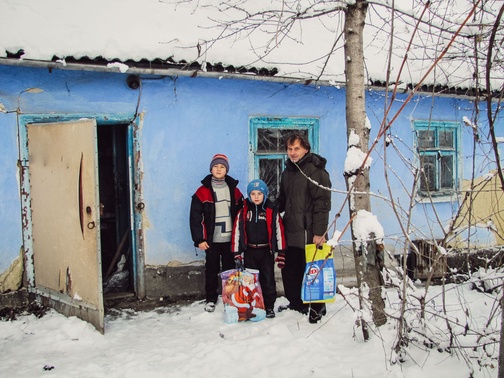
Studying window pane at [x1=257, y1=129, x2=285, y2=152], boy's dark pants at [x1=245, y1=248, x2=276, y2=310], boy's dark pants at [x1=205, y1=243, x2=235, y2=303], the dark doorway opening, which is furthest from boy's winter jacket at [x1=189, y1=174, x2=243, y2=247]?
the dark doorway opening

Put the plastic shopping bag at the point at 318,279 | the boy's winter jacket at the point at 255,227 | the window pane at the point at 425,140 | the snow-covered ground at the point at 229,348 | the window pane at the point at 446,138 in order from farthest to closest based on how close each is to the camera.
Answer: the window pane at the point at 446,138 < the window pane at the point at 425,140 < the boy's winter jacket at the point at 255,227 < the plastic shopping bag at the point at 318,279 < the snow-covered ground at the point at 229,348

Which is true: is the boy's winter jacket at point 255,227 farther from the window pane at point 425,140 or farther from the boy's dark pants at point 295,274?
the window pane at point 425,140

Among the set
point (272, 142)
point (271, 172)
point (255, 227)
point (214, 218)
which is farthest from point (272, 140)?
point (255, 227)

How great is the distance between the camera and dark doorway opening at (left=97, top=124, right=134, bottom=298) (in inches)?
245

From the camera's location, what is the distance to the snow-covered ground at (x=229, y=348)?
364 cm

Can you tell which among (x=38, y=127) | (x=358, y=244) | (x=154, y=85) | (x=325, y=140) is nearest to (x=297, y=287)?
(x=358, y=244)

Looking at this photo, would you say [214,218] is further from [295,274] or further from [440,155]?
[440,155]

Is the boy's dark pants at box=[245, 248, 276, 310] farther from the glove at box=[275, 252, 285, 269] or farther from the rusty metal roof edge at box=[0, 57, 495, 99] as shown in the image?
the rusty metal roof edge at box=[0, 57, 495, 99]

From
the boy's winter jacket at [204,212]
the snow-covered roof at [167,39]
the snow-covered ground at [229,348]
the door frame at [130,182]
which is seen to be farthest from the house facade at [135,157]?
the boy's winter jacket at [204,212]

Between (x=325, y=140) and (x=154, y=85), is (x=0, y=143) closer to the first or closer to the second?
(x=154, y=85)

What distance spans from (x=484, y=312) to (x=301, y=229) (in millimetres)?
2311

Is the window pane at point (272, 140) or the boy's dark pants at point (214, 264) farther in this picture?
the window pane at point (272, 140)

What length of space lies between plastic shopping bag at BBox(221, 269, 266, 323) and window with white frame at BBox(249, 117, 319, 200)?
1699 mm

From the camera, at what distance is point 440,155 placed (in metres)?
7.58
